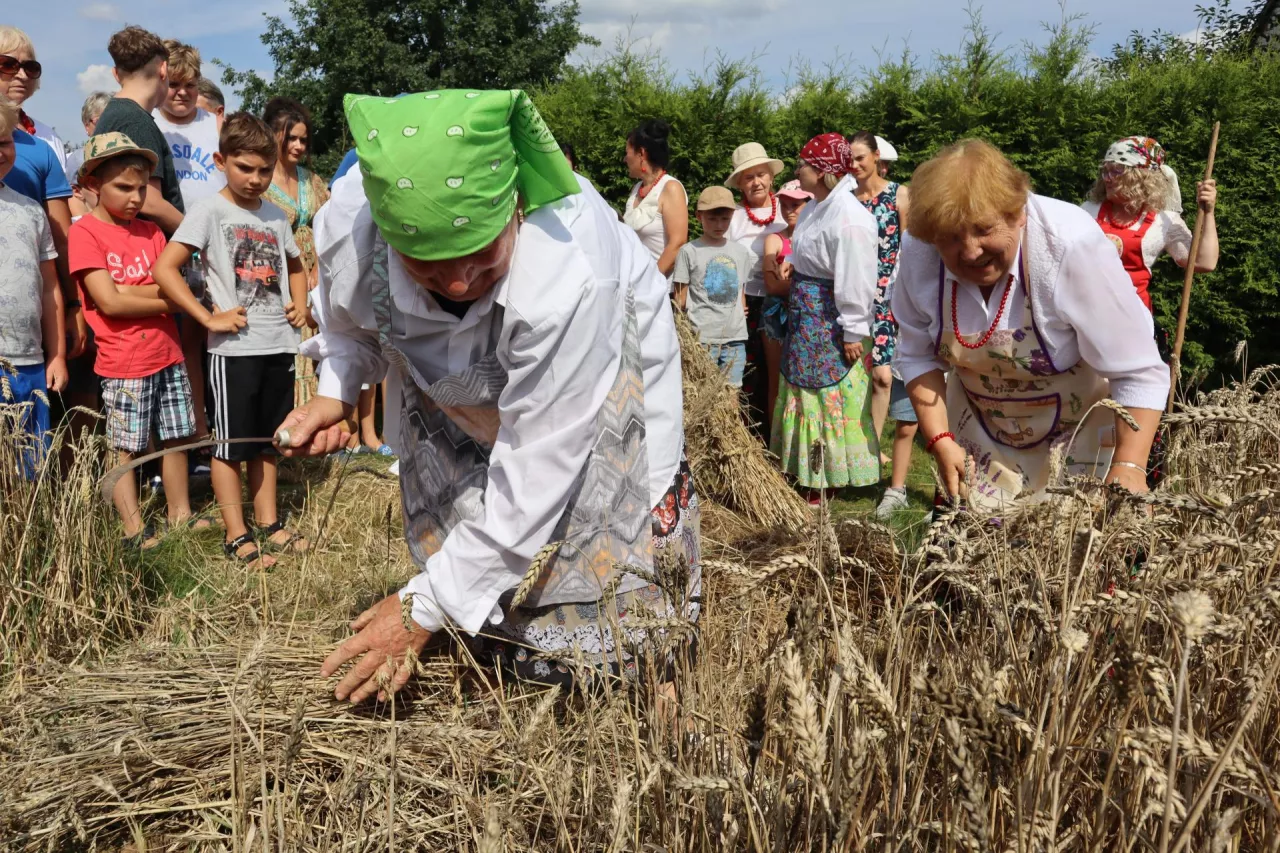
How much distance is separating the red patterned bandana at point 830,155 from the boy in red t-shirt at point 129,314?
3.00 meters

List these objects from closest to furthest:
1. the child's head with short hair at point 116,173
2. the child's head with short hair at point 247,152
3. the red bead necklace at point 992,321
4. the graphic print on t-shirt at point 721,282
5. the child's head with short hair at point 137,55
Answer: the red bead necklace at point 992,321 → the child's head with short hair at point 116,173 → the child's head with short hair at point 247,152 → the child's head with short hair at point 137,55 → the graphic print on t-shirt at point 721,282

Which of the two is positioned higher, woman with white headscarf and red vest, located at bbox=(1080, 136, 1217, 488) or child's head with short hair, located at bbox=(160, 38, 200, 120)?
child's head with short hair, located at bbox=(160, 38, 200, 120)

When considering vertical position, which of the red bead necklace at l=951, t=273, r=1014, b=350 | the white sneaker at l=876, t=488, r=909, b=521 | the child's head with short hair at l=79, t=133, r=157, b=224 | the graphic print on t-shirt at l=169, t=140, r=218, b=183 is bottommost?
the white sneaker at l=876, t=488, r=909, b=521

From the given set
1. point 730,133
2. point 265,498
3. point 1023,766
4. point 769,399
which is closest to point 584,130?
point 730,133

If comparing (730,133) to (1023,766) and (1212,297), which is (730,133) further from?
(1023,766)

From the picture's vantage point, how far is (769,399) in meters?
6.41

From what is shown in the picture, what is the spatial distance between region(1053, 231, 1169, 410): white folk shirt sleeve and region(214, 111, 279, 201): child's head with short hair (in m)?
3.25

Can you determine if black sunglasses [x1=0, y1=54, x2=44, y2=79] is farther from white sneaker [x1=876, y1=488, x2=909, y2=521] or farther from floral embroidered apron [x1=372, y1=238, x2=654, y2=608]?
white sneaker [x1=876, y1=488, x2=909, y2=521]

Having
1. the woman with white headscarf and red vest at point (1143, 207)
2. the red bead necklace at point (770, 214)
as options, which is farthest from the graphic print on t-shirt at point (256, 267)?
the woman with white headscarf and red vest at point (1143, 207)

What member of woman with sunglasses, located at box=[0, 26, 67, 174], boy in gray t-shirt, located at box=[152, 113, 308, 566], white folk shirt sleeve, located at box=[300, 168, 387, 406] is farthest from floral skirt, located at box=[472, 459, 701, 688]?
woman with sunglasses, located at box=[0, 26, 67, 174]

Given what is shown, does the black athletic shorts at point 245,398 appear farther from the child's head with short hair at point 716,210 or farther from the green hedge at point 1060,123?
the green hedge at point 1060,123

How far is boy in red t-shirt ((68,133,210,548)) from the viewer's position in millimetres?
4141

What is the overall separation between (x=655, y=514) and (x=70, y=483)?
1.86 meters

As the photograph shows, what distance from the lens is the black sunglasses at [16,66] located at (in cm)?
439
